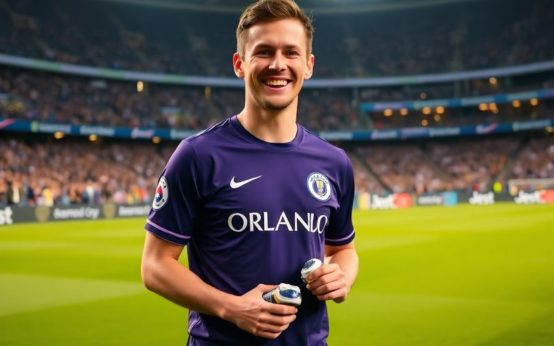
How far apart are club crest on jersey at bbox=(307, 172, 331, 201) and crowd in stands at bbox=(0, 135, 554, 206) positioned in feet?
A: 114

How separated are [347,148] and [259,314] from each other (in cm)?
6467

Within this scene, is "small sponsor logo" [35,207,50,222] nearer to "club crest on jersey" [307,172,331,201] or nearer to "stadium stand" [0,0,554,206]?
"stadium stand" [0,0,554,206]

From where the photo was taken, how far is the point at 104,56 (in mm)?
58031

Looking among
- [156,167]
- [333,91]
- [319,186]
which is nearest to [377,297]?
[319,186]

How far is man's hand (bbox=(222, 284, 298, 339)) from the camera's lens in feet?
9.46

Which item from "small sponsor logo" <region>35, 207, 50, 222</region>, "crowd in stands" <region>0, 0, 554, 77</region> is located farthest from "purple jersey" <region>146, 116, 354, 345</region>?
"crowd in stands" <region>0, 0, 554, 77</region>

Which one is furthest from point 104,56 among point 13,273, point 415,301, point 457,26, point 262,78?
point 262,78

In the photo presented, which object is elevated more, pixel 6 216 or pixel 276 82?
pixel 276 82

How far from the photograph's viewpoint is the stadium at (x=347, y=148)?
9672 mm

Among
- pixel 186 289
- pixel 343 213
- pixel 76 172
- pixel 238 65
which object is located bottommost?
pixel 186 289

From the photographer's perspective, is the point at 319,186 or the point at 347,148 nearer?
the point at 319,186

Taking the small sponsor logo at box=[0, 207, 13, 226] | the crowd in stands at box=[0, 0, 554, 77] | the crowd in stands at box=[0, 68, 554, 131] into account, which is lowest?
the small sponsor logo at box=[0, 207, 13, 226]

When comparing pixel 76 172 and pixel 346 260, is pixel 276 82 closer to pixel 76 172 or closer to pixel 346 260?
pixel 346 260

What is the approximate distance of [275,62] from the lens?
314cm
